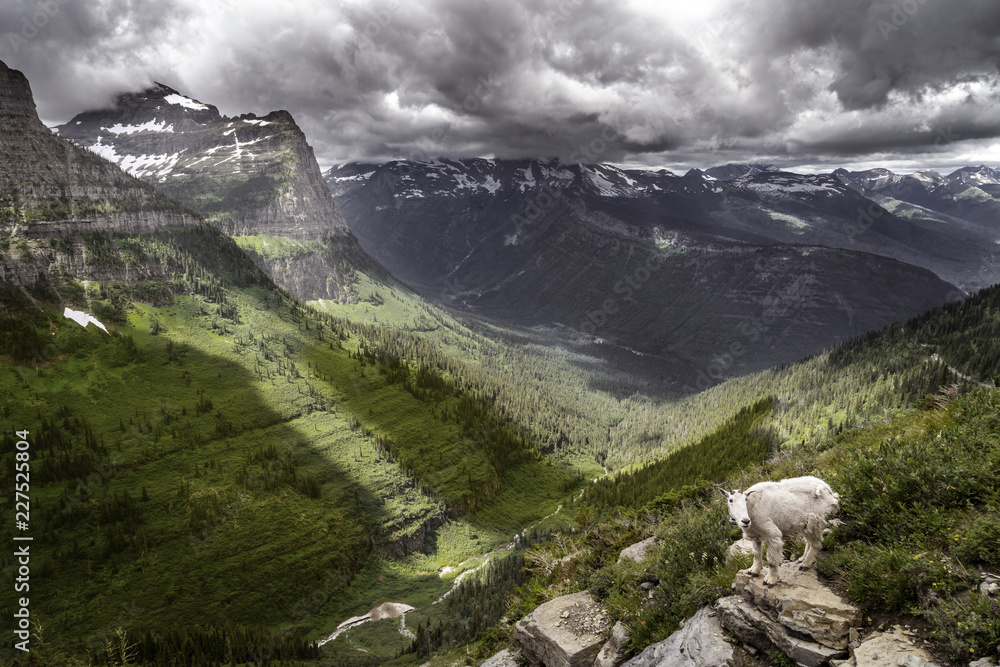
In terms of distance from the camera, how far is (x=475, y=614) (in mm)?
99438

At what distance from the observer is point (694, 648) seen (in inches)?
577

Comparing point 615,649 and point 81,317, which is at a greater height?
point 81,317

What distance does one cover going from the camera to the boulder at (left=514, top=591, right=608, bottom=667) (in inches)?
774

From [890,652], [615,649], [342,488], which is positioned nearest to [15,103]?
[342,488]

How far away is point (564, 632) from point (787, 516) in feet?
41.2

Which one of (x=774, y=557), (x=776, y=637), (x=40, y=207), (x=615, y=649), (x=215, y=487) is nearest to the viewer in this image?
(x=776, y=637)

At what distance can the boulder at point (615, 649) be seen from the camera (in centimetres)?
1830

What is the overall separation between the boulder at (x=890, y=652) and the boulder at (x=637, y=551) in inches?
505

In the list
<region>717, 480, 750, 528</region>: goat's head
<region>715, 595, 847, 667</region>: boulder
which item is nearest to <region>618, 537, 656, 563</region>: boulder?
<region>715, 595, 847, 667</region>: boulder

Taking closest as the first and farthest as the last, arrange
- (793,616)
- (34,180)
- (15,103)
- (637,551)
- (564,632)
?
(793,616) → (564,632) → (637,551) → (15,103) → (34,180)

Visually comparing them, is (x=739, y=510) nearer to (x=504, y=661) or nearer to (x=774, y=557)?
(x=774, y=557)

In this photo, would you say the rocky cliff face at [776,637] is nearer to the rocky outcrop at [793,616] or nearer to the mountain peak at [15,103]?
the rocky outcrop at [793,616]

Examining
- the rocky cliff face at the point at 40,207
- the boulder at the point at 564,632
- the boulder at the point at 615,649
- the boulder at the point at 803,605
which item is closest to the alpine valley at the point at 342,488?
the boulder at the point at 615,649

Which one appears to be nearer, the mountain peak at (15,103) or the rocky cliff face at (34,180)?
the rocky cliff face at (34,180)
